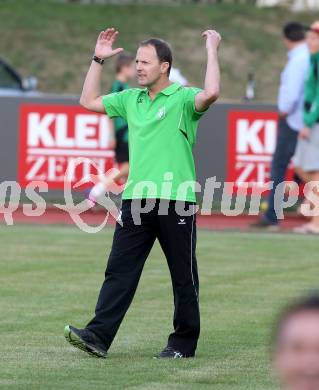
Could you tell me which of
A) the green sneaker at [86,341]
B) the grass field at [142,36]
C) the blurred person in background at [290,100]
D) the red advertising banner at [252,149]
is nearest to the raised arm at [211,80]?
the green sneaker at [86,341]

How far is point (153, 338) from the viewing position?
7.63 meters

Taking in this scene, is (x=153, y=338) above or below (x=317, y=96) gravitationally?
below

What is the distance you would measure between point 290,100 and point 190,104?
27.4ft

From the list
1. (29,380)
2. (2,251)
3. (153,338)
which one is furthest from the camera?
(2,251)

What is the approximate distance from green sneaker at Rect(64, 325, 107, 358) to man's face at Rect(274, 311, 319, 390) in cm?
488

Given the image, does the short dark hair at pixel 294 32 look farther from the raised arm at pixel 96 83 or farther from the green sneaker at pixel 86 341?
the green sneaker at pixel 86 341

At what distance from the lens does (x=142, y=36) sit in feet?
127

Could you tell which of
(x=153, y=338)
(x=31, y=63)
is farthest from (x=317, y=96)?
(x=31, y=63)

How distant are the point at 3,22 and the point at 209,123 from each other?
22739 mm

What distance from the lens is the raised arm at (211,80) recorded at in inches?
255

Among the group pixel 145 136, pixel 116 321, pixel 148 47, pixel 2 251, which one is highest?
pixel 148 47

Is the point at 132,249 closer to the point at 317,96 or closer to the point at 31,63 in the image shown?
the point at 317,96

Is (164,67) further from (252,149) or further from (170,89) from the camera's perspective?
(252,149)

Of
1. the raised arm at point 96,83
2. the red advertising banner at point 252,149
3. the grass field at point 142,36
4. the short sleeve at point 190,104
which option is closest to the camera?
the short sleeve at point 190,104
